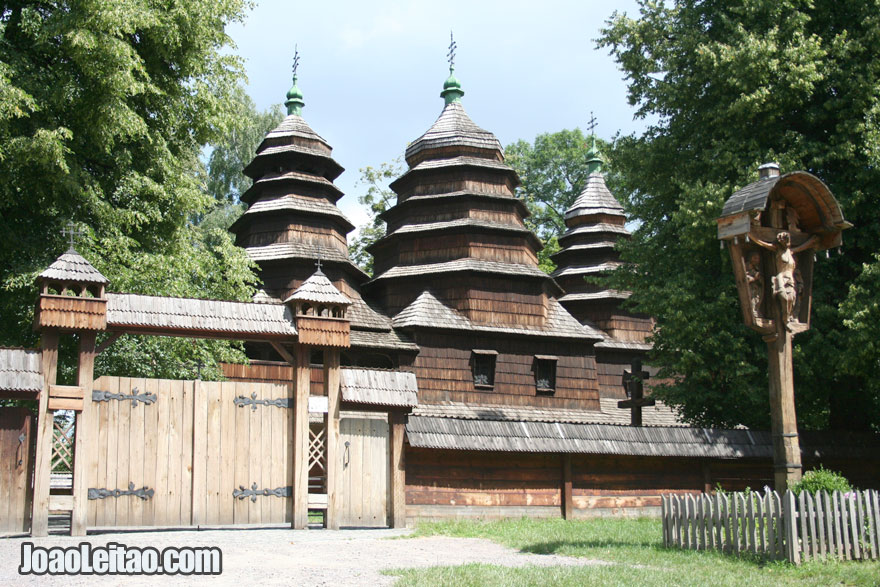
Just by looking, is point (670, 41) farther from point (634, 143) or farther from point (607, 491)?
point (607, 491)

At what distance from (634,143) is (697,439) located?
324 inches

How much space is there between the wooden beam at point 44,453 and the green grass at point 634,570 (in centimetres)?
506

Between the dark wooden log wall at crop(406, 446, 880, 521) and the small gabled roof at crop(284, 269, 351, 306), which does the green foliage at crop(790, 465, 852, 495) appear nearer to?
the dark wooden log wall at crop(406, 446, 880, 521)

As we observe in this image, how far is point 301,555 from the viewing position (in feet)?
32.2

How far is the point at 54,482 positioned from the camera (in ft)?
72.1

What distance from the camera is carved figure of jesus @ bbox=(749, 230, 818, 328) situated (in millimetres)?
11227

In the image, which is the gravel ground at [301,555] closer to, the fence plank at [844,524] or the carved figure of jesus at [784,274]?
the fence plank at [844,524]

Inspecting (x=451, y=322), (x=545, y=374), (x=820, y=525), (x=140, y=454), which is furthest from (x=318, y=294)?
(x=545, y=374)

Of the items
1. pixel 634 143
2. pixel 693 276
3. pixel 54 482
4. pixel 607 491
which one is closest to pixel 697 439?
pixel 607 491

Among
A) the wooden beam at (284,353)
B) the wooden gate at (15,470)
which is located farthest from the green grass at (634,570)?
the wooden gate at (15,470)

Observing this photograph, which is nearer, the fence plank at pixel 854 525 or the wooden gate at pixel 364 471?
the fence plank at pixel 854 525

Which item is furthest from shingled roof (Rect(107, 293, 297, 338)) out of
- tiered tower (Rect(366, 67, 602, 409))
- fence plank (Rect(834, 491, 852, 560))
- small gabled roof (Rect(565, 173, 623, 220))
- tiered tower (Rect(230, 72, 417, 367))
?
small gabled roof (Rect(565, 173, 623, 220))

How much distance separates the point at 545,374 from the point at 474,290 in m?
3.65

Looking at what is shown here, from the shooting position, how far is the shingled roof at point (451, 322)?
2651 centimetres
